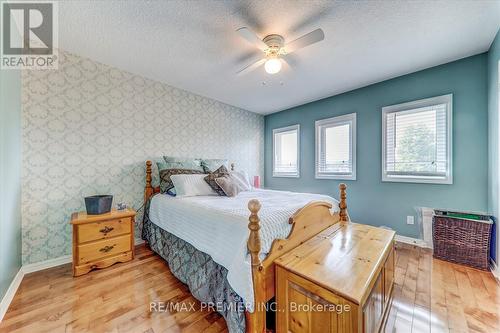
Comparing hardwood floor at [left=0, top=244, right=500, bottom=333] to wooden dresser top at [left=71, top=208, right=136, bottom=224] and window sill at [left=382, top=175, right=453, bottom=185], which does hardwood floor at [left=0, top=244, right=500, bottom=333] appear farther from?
window sill at [left=382, top=175, right=453, bottom=185]

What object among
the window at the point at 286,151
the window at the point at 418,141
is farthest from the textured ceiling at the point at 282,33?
the window at the point at 286,151

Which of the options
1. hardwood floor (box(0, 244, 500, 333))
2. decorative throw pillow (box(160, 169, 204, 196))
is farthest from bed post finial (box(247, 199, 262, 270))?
decorative throw pillow (box(160, 169, 204, 196))

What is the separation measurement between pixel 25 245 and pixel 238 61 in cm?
315

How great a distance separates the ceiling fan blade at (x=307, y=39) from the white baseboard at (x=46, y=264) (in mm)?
3404

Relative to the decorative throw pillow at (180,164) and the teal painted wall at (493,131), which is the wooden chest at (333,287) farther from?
the decorative throw pillow at (180,164)

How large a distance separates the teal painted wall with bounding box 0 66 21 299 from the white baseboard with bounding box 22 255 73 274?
146 millimetres

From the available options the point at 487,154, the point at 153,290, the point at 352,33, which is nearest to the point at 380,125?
the point at 487,154

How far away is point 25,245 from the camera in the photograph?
83.5 inches

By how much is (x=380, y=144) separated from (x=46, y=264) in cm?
466

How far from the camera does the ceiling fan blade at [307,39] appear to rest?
5.40 feet

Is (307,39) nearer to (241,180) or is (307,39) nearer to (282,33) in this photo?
(282,33)

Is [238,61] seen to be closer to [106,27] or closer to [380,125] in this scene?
[106,27]

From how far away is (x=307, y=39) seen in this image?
1756mm

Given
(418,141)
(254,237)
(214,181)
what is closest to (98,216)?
(214,181)
